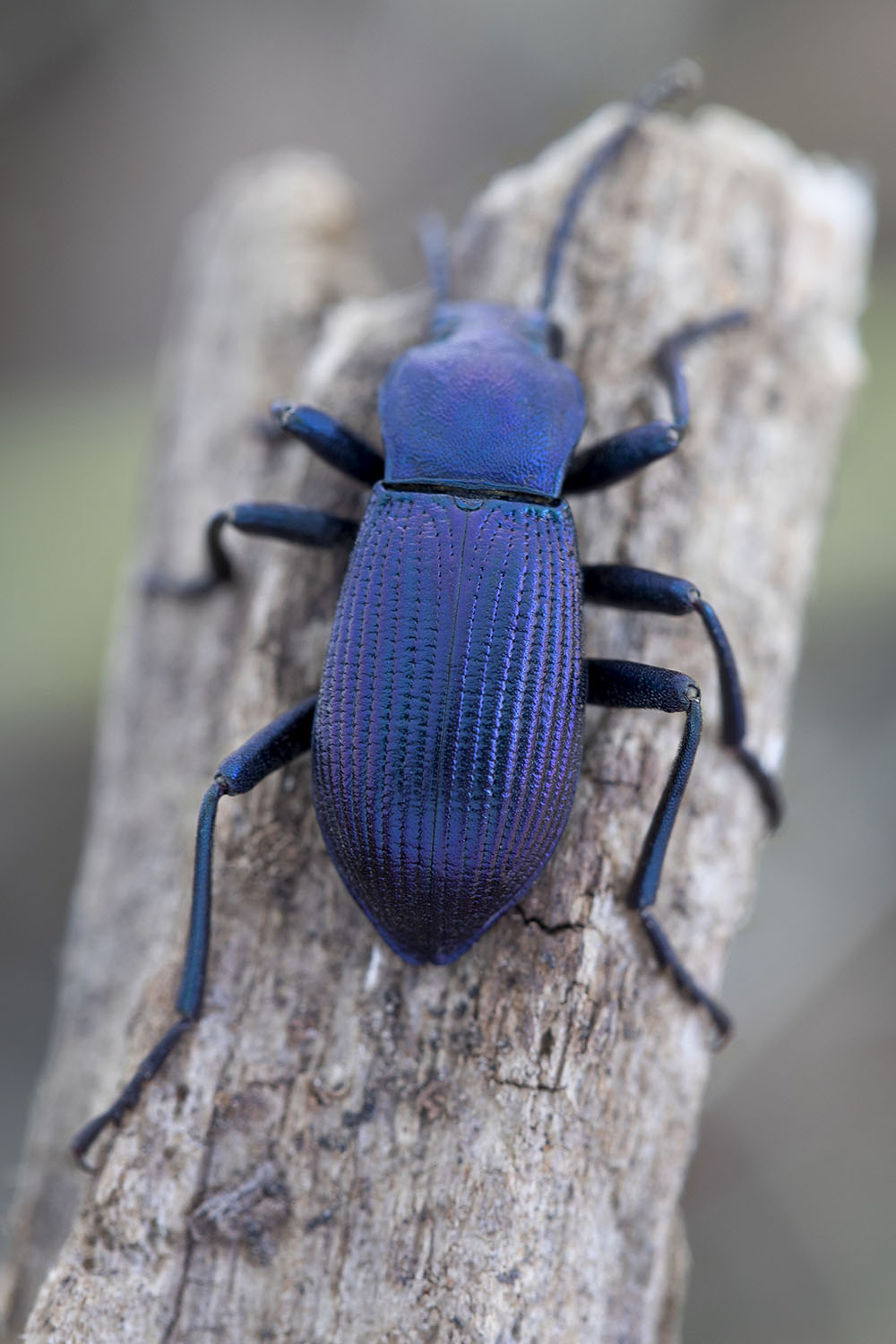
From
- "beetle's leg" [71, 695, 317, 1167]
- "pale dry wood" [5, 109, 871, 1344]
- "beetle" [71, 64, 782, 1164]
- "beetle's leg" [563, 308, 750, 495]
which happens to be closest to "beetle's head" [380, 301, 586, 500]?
"beetle" [71, 64, 782, 1164]

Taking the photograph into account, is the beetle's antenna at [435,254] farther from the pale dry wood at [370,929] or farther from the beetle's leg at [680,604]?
the beetle's leg at [680,604]

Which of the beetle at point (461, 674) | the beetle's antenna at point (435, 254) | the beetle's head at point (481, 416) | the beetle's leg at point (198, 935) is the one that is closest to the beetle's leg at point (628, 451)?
the beetle at point (461, 674)

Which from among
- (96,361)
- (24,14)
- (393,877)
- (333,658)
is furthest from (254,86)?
(393,877)

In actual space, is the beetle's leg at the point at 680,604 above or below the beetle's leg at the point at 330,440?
below

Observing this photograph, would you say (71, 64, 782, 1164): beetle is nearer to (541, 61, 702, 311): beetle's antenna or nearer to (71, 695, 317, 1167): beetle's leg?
(71, 695, 317, 1167): beetle's leg

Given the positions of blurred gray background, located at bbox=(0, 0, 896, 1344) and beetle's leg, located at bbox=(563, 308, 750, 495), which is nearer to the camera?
beetle's leg, located at bbox=(563, 308, 750, 495)

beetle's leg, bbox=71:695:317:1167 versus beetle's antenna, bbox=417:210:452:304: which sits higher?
beetle's antenna, bbox=417:210:452:304

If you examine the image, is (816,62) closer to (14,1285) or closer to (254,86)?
(254,86)

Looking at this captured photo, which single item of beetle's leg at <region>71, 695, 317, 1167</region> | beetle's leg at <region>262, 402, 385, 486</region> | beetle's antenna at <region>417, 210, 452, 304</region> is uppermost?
beetle's antenna at <region>417, 210, 452, 304</region>
